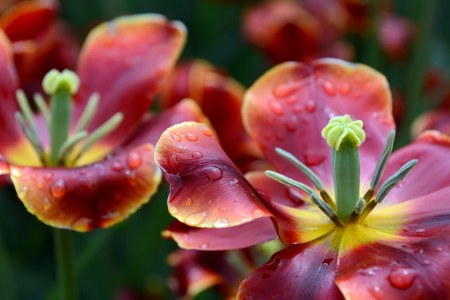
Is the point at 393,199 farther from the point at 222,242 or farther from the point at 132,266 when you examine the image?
the point at 132,266

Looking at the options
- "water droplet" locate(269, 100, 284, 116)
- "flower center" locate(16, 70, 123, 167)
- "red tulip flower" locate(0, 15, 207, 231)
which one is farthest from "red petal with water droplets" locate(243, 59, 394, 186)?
"flower center" locate(16, 70, 123, 167)

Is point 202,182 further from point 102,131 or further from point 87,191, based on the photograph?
point 102,131

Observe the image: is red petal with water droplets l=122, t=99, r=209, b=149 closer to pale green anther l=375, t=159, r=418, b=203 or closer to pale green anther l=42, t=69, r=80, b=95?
pale green anther l=42, t=69, r=80, b=95

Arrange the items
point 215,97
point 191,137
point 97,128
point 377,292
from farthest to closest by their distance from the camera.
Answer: point 215,97 < point 97,128 < point 191,137 < point 377,292

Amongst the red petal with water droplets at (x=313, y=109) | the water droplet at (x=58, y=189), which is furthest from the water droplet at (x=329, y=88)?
the water droplet at (x=58, y=189)

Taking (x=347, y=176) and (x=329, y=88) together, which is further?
(x=329, y=88)

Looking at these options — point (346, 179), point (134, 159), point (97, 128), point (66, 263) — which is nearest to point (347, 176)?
point (346, 179)

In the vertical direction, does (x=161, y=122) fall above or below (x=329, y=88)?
below

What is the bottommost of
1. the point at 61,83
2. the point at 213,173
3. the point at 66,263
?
the point at 66,263
